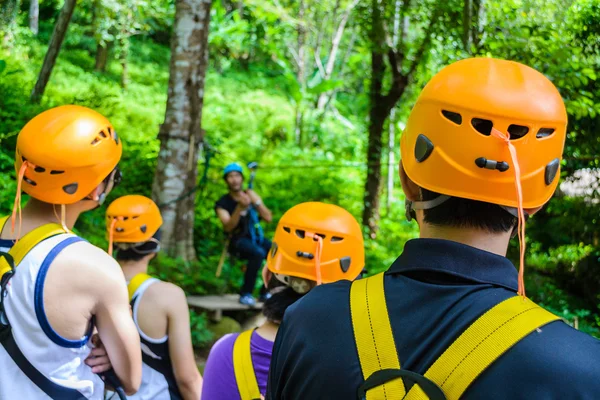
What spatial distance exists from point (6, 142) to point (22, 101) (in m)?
1.43

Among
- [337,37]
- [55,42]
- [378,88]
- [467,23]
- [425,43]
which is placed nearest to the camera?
[467,23]

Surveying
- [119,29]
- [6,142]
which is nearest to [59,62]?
[119,29]

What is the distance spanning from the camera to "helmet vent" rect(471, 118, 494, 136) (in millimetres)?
1255

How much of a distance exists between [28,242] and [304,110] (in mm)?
16747

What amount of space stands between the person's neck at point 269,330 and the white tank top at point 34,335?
2.00 ft

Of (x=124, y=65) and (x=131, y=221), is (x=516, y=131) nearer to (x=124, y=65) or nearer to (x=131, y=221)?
(x=131, y=221)

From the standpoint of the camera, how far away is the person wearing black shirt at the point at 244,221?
784 cm

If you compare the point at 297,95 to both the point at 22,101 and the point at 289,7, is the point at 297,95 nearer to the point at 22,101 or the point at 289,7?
the point at 289,7

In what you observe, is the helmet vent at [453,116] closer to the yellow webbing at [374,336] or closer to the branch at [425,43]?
the yellow webbing at [374,336]

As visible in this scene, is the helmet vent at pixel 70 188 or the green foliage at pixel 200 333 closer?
the helmet vent at pixel 70 188

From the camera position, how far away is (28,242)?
2.08 metres

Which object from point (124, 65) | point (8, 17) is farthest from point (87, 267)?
point (124, 65)

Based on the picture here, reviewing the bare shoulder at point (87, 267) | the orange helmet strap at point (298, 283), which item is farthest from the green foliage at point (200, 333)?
the bare shoulder at point (87, 267)

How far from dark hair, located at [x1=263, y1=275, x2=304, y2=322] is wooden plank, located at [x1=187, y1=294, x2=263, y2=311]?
536 centimetres
